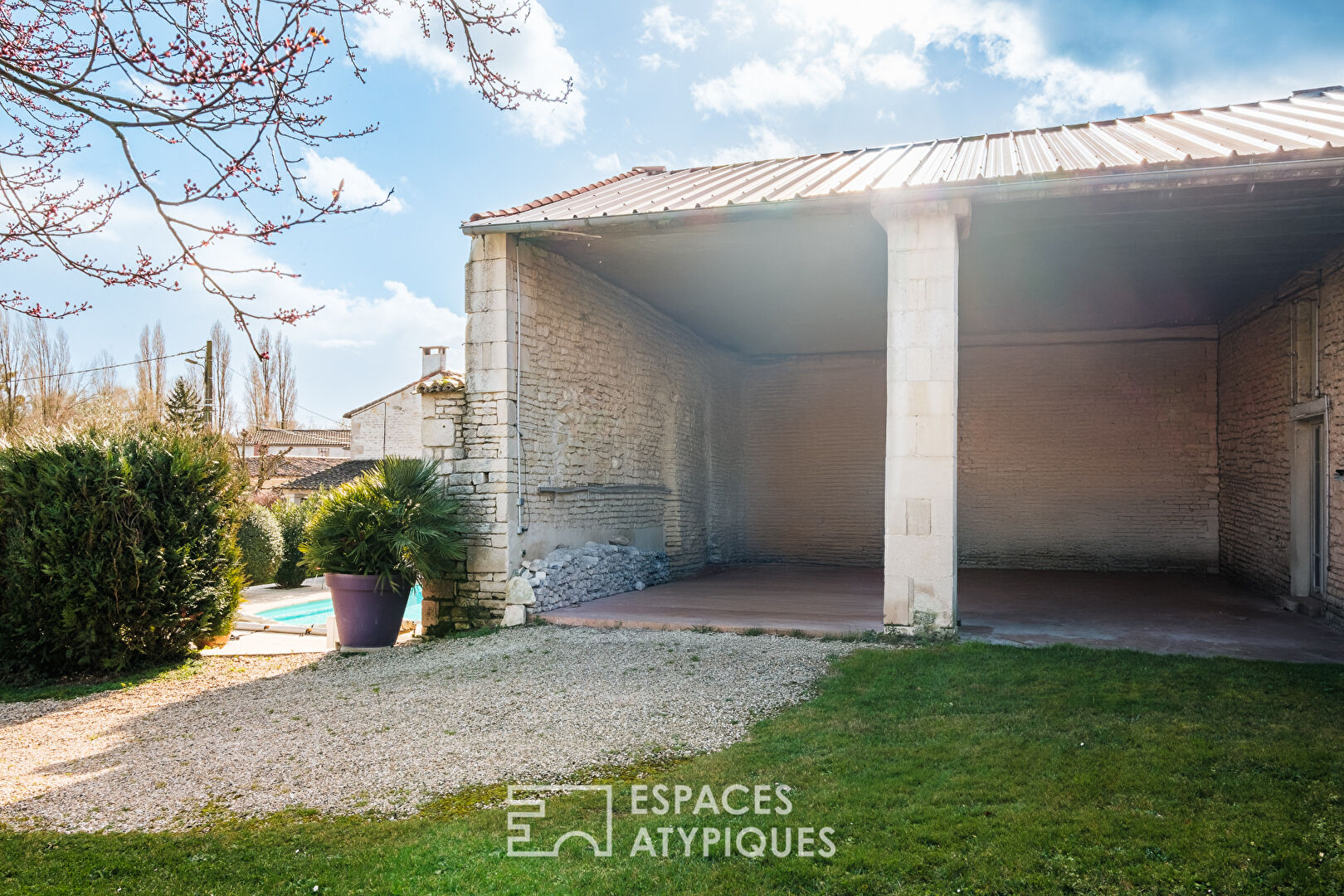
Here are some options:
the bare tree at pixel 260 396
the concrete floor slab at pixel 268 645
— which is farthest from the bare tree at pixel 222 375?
the concrete floor slab at pixel 268 645

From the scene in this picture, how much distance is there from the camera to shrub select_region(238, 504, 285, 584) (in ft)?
47.9

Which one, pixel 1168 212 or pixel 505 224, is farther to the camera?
pixel 505 224

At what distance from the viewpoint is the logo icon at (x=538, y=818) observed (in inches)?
123

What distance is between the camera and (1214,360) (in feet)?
39.1

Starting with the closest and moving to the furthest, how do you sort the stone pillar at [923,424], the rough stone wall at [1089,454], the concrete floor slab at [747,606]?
1. the stone pillar at [923,424]
2. the concrete floor slab at [747,606]
3. the rough stone wall at [1089,454]

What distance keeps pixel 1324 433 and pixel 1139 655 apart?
382 centimetres

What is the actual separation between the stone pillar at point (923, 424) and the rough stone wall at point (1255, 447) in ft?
15.7

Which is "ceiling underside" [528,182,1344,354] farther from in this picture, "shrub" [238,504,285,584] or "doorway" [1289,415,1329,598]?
"shrub" [238,504,285,584]

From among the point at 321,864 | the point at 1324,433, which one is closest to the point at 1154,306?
the point at 1324,433

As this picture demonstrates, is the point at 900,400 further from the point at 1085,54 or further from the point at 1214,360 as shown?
the point at 1214,360

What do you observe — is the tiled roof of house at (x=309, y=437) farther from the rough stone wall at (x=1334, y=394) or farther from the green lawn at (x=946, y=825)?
the rough stone wall at (x=1334, y=394)

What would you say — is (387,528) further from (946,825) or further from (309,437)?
(309,437)

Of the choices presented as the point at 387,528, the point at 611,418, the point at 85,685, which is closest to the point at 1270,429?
the point at 611,418

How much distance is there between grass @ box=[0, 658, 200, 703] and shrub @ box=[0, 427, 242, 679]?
0.55ft
